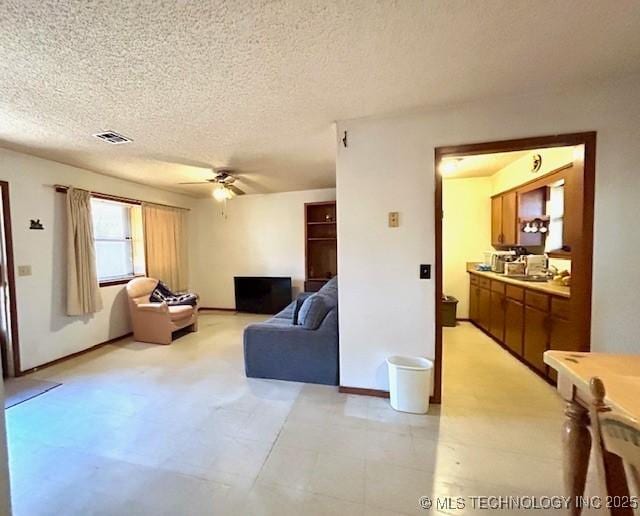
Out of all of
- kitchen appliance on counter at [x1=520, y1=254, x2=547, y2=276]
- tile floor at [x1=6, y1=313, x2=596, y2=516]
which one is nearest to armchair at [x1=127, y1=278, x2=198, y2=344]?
tile floor at [x1=6, y1=313, x2=596, y2=516]

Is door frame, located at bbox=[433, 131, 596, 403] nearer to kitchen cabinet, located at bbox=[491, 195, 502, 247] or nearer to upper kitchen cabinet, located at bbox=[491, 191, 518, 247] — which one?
upper kitchen cabinet, located at bbox=[491, 191, 518, 247]

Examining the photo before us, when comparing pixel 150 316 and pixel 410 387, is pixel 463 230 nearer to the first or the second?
pixel 410 387

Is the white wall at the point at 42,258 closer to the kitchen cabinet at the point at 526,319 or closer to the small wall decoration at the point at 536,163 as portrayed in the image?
the kitchen cabinet at the point at 526,319

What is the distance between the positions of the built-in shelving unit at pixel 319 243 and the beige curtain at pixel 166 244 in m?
2.46

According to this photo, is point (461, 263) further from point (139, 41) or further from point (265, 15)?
point (139, 41)

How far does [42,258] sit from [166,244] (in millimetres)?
1912

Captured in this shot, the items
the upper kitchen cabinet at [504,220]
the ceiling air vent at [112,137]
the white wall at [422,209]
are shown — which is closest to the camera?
the white wall at [422,209]

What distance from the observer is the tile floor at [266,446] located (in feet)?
5.02

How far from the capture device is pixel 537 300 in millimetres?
2863

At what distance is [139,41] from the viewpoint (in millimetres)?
1479

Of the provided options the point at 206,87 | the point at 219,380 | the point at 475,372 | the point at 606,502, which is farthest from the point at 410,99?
the point at 219,380

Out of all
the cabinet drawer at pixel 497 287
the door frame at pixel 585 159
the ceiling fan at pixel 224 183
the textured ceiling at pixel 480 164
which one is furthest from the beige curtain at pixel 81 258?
the cabinet drawer at pixel 497 287

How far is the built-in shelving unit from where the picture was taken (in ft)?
17.9

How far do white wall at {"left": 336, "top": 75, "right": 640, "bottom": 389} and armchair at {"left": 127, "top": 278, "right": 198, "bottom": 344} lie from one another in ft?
9.14
